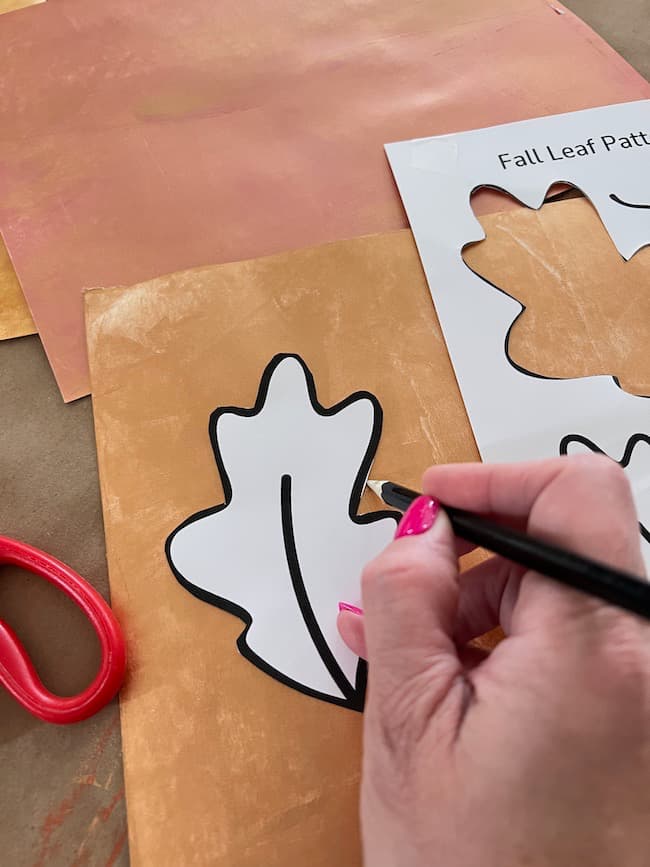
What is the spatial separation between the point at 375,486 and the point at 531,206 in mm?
336

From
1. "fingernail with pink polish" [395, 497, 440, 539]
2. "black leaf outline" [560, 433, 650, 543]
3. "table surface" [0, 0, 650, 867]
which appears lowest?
"table surface" [0, 0, 650, 867]

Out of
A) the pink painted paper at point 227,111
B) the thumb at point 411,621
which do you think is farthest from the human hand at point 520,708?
the pink painted paper at point 227,111

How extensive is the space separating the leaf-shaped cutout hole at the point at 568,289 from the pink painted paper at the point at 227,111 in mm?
65

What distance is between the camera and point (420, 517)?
1.33 ft

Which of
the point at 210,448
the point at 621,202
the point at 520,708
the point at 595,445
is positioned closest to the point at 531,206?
the point at 621,202

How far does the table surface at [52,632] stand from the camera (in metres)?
0.48

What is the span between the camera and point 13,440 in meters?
0.61

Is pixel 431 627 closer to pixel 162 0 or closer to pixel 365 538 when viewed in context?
pixel 365 538

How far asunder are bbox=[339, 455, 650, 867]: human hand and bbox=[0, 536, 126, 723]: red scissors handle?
211mm

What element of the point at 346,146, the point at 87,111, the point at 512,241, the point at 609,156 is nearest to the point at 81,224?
the point at 87,111

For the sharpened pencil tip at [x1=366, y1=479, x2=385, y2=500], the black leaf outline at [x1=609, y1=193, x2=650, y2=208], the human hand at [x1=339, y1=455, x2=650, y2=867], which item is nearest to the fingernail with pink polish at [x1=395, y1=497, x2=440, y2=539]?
the human hand at [x1=339, y1=455, x2=650, y2=867]

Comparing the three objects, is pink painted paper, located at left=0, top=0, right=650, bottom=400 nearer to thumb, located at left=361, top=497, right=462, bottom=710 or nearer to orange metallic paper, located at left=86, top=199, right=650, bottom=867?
orange metallic paper, located at left=86, top=199, right=650, bottom=867

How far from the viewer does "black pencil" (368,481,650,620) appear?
12.2 inches

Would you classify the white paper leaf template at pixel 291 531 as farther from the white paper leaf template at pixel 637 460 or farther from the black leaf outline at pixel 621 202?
the black leaf outline at pixel 621 202
